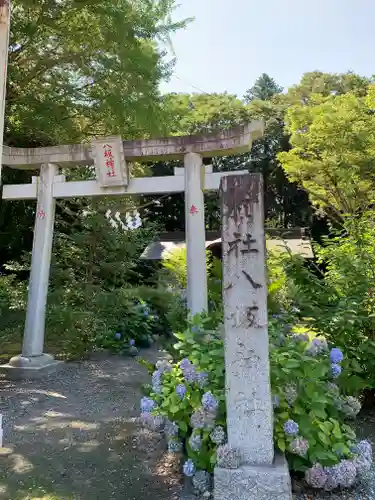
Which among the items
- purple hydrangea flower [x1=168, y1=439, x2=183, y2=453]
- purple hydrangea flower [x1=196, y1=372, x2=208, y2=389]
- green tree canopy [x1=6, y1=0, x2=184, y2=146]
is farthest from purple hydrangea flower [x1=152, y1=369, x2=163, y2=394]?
green tree canopy [x1=6, y1=0, x2=184, y2=146]

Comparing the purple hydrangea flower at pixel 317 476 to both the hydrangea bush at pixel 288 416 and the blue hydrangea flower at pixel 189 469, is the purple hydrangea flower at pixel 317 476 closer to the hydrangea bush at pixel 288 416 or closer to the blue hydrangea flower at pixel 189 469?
the hydrangea bush at pixel 288 416

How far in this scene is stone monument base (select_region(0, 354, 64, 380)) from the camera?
6.20 m

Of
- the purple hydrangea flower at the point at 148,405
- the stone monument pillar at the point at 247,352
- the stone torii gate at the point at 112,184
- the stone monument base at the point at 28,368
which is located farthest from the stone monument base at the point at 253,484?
the stone monument base at the point at 28,368

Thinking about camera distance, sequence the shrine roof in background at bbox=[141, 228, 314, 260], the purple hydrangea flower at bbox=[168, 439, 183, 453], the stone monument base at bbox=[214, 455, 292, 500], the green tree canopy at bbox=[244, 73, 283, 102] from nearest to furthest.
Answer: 1. the stone monument base at bbox=[214, 455, 292, 500]
2. the purple hydrangea flower at bbox=[168, 439, 183, 453]
3. the shrine roof in background at bbox=[141, 228, 314, 260]
4. the green tree canopy at bbox=[244, 73, 283, 102]

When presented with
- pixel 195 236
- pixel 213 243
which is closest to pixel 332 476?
pixel 195 236

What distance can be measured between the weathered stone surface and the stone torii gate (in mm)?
3210

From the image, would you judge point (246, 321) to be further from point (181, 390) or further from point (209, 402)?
point (181, 390)

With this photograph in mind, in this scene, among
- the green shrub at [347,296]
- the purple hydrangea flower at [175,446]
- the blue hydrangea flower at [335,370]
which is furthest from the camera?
the green shrub at [347,296]

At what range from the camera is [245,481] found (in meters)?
2.56

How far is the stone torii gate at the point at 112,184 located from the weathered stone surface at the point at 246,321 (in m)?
3.21

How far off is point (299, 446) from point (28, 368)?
4.64 metres

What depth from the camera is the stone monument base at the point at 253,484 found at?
99.2 inches

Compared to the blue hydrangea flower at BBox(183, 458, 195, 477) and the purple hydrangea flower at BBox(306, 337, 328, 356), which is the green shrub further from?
the blue hydrangea flower at BBox(183, 458, 195, 477)

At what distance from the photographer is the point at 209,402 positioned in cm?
280
